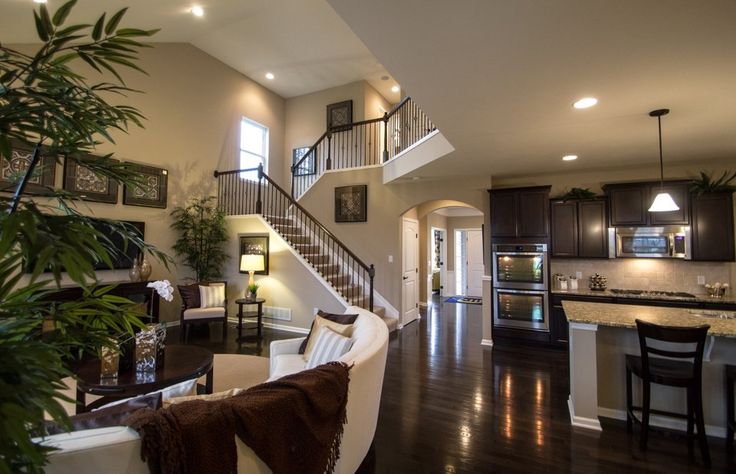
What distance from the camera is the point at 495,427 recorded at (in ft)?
9.04

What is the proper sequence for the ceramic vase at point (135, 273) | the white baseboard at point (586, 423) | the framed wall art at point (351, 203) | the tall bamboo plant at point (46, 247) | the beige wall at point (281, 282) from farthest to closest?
the framed wall art at point (351, 203), the beige wall at point (281, 282), the ceramic vase at point (135, 273), the white baseboard at point (586, 423), the tall bamboo plant at point (46, 247)

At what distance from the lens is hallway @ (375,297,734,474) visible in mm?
2318

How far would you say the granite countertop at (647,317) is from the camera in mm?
2637

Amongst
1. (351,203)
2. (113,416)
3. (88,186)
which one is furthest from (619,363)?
(88,186)

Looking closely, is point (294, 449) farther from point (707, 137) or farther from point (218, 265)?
point (218, 265)

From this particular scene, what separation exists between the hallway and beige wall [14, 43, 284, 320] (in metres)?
4.36

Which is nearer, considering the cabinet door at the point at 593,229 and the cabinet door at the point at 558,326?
the cabinet door at the point at 558,326

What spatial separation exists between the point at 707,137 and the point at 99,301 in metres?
5.23

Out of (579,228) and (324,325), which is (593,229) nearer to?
(579,228)

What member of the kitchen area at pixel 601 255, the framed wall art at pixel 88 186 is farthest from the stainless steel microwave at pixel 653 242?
the framed wall art at pixel 88 186

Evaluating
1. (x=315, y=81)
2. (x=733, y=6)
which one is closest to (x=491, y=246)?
(x=733, y=6)

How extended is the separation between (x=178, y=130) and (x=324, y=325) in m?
5.40

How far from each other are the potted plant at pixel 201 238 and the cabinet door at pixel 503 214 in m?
4.95

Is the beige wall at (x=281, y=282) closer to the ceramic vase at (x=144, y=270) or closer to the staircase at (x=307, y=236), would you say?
the staircase at (x=307, y=236)
